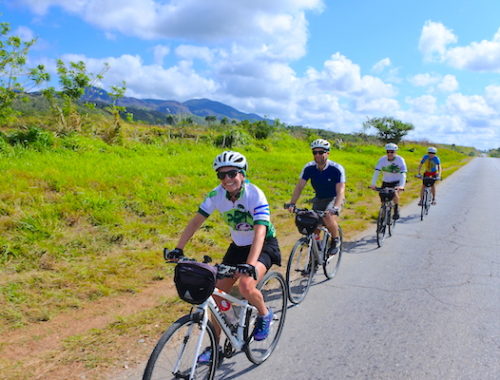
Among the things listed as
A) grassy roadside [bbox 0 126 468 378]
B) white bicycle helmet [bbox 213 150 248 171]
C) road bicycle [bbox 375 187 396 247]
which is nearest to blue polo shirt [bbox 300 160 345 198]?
grassy roadside [bbox 0 126 468 378]

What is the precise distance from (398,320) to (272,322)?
196 centimetres

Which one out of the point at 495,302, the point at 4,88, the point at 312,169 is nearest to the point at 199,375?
the point at 312,169

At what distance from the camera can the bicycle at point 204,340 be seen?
259 centimetres

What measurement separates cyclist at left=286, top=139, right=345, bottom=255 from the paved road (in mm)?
973

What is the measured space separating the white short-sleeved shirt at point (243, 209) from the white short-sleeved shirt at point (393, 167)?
6.56 metres

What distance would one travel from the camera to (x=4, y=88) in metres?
11.2

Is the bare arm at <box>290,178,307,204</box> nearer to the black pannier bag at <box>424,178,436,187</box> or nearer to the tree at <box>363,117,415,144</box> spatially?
the black pannier bag at <box>424,178,436,187</box>

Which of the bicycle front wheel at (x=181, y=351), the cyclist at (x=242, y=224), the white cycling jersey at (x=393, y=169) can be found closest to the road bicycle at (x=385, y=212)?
the white cycling jersey at (x=393, y=169)

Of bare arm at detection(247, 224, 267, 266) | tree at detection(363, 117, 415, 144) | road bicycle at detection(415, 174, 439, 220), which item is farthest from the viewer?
tree at detection(363, 117, 415, 144)

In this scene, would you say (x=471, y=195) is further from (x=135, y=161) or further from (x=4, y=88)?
(x=4, y=88)

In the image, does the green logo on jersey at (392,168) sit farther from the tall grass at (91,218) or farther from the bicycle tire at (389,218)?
the tall grass at (91,218)

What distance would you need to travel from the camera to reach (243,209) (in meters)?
3.47

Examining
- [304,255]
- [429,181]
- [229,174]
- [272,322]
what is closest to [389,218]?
[429,181]

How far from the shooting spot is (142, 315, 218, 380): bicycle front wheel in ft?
8.32
